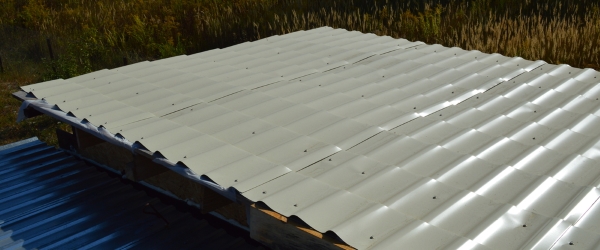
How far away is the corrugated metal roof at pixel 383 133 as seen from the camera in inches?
148

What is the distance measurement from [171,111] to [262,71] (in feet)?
5.37

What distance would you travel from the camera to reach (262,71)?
7090 millimetres

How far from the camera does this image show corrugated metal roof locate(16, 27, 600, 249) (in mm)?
3756

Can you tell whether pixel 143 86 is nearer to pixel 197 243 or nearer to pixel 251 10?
pixel 197 243

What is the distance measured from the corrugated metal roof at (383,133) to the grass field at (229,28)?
3993mm

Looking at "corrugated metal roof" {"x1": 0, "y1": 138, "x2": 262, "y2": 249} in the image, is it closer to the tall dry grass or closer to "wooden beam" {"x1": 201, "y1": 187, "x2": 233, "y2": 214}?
"wooden beam" {"x1": 201, "y1": 187, "x2": 233, "y2": 214}

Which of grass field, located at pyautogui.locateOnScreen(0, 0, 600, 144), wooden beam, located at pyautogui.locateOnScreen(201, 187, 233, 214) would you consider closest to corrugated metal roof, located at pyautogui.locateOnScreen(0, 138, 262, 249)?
wooden beam, located at pyautogui.locateOnScreen(201, 187, 233, 214)

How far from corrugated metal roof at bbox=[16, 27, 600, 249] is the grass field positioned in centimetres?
399

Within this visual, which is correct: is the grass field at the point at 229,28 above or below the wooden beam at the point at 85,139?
below

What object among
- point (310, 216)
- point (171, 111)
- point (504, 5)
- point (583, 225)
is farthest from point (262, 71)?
point (504, 5)

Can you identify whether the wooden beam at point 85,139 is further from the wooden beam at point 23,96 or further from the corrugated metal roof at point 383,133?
the wooden beam at point 23,96

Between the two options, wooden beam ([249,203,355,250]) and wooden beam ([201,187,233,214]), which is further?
wooden beam ([201,187,233,214])

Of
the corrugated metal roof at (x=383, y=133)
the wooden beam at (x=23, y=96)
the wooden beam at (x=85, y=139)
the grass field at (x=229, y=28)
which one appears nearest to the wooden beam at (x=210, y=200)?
the corrugated metal roof at (x=383, y=133)

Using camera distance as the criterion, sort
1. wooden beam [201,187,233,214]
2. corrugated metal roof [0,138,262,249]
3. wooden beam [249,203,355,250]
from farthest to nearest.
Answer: corrugated metal roof [0,138,262,249]
wooden beam [201,187,233,214]
wooden beam [249,203,355,250]
